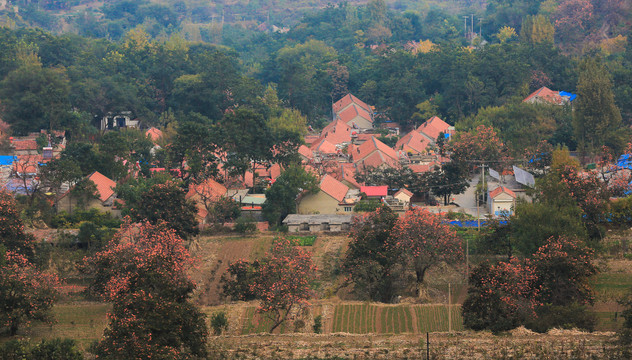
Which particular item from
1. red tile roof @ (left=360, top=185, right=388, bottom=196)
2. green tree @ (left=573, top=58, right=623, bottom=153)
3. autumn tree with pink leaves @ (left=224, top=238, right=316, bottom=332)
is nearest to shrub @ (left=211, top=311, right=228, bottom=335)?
autumn tree with pink leaves @ (left=224, top=238, right=316, bottom=332)

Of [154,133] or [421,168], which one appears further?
[154,133]

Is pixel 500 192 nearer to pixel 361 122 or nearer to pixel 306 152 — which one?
pixel 306 152

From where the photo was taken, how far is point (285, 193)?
140 feet

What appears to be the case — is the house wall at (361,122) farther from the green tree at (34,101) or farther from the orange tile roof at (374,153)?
the green tree at (34,101)

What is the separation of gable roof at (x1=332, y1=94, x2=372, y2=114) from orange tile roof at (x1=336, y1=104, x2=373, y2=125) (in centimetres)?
81

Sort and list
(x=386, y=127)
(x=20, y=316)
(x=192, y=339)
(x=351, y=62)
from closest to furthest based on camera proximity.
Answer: (x=192, y=339)
(x=20, y=316)
(x=386, y=127)
(x=351, y=62)

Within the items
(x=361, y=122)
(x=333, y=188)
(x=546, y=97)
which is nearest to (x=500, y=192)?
(x=333, y=188)

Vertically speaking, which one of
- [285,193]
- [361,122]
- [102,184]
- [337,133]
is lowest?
[285,193]

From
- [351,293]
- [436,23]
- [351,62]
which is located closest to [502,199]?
[351,293]

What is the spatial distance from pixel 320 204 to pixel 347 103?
25580 millimetres

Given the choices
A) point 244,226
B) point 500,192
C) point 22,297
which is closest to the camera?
point 22,297

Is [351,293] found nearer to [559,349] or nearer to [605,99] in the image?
[559,349]

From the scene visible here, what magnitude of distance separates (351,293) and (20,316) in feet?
38.8

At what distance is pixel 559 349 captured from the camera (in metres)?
26.1
